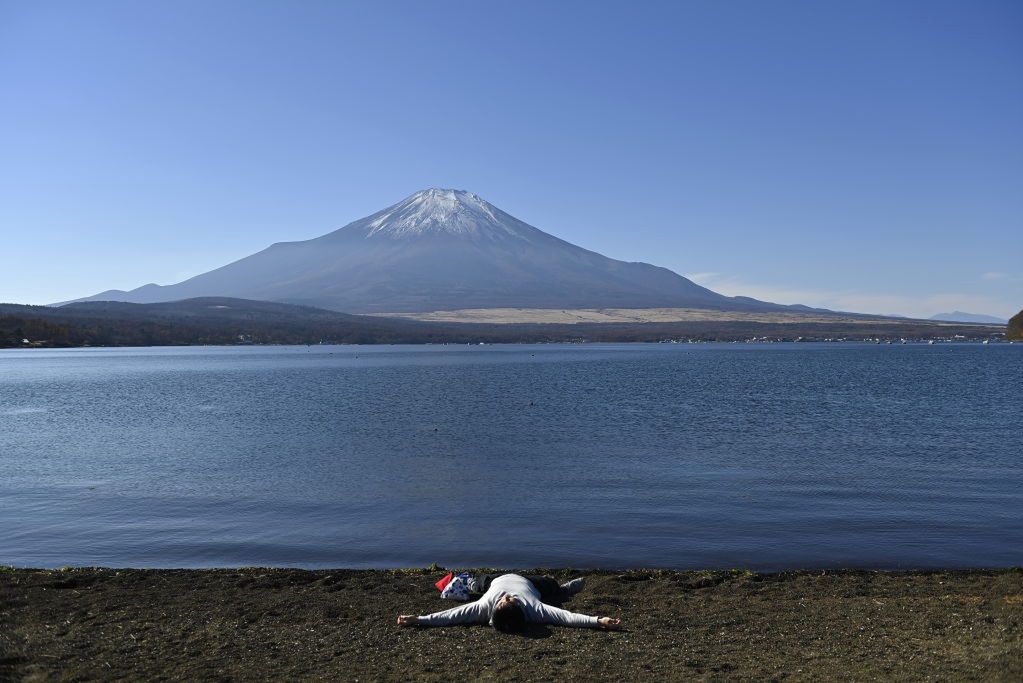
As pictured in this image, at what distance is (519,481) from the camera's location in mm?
23109

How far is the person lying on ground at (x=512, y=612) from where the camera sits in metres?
10.5

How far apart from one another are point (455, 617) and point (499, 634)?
2.26 ft

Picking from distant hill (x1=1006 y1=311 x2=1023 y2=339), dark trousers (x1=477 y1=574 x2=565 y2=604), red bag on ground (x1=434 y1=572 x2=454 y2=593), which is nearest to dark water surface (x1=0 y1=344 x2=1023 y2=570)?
red bag on ground (x1=434 y1=572 x2=454 y2=593)

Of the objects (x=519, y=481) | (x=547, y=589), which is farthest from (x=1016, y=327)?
(x=547, y=589)

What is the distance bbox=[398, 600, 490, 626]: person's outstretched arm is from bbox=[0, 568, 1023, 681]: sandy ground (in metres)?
0.15

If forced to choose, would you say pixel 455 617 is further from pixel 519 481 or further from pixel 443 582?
pixel 519 481

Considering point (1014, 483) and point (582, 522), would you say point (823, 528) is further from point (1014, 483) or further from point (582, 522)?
point (1014, 483)

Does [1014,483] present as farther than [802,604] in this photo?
Yes

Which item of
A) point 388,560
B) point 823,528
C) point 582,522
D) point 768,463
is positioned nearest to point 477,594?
point 388,560

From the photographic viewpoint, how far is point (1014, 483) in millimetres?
21938

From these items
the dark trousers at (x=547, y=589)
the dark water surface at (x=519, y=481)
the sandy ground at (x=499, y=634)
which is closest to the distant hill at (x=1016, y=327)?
the dark water surface at (x=519, y=481)

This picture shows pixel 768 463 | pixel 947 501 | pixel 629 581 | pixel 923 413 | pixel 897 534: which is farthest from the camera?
pixel 923 413

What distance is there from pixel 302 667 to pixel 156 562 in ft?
23.3

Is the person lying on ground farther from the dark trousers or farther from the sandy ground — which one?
the sandy ground
